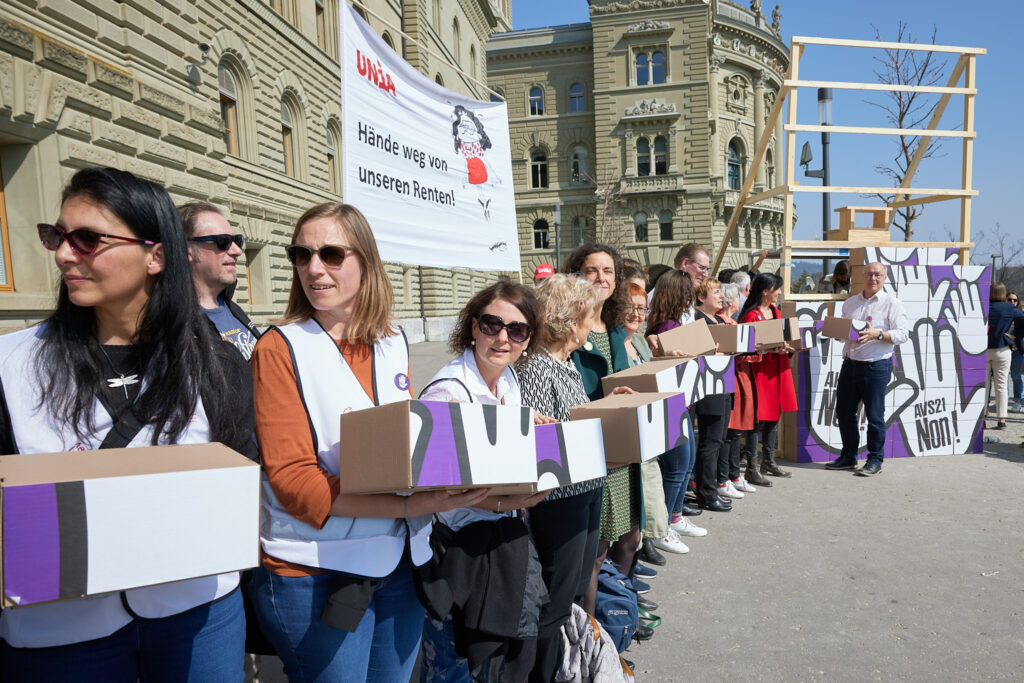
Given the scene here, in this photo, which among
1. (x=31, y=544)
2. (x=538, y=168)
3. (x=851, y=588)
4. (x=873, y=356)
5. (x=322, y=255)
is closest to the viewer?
(x=31, y=544)

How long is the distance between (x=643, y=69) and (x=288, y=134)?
107 feet

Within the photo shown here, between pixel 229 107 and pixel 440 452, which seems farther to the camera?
pixel 229 107

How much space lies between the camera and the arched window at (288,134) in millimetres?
16562

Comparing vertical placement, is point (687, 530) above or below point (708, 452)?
below

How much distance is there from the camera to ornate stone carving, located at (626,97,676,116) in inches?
1631

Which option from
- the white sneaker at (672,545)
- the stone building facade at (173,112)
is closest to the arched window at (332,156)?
the stone building facade at (173,112)

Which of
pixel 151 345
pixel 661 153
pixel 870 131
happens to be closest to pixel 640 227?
pixel 661 153

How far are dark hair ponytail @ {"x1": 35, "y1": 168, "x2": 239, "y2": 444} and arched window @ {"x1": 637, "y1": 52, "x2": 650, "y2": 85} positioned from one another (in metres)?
45.8

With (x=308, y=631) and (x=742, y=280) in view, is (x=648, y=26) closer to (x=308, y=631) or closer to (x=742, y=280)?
(x=742, y=280)

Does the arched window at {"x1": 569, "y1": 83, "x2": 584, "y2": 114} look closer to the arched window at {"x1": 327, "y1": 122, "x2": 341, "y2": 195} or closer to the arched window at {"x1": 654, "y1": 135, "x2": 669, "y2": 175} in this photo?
the arched window at {"x1": 654, "y1": 135, "x2": 669, "y2": 175}

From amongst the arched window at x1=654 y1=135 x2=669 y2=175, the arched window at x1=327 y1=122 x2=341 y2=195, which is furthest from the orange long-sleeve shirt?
the arched window at x1=654 y1=135 x2=669 y2=175

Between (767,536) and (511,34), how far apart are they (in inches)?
1892

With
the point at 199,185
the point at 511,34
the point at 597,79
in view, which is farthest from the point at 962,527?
the point at 511,34

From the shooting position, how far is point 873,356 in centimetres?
645
